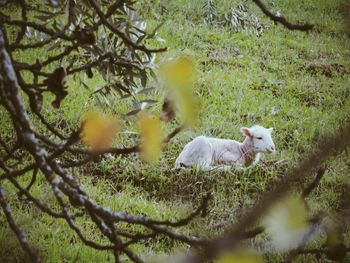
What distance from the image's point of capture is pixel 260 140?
498 centimetres

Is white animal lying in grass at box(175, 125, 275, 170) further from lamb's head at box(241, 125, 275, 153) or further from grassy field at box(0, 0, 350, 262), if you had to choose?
grassy field at box(0, 0, 350, 262)

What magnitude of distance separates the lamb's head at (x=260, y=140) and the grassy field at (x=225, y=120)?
136mm

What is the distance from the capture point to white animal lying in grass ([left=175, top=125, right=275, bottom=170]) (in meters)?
4.70

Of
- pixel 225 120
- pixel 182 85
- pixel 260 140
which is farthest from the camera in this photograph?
pixel 225 120

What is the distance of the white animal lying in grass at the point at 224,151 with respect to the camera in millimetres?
4695

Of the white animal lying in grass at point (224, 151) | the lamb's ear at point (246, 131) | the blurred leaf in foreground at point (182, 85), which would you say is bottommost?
the blurred leaf in foreground at point (182, 85)

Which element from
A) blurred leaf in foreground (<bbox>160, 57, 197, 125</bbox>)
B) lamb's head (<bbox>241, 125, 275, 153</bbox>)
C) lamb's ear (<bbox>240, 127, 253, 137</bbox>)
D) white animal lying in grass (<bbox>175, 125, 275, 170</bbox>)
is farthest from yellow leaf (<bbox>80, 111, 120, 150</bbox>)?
lamb's ear (<bbox>240, 127, 253, 137</bbox>)

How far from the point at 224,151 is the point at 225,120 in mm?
1033

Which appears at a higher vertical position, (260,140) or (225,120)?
(225,120)

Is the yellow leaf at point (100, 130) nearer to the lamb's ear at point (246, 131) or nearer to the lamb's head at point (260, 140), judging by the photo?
the lamb's head at point (260, 140)

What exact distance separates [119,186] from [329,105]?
360 centimetres

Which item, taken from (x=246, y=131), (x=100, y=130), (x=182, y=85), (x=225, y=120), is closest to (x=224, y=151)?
Result: (x=246, y=131)

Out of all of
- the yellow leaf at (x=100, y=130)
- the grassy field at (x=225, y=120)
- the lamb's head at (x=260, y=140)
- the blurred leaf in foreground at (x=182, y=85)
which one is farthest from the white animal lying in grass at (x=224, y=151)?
the blurred leaf in foreground at (x=182, y=85)

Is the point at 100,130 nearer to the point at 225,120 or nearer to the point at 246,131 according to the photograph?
the point at 246,131
